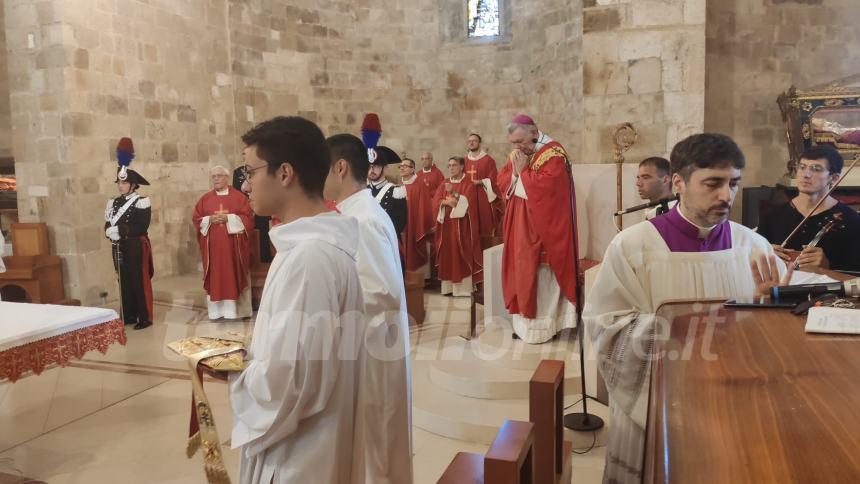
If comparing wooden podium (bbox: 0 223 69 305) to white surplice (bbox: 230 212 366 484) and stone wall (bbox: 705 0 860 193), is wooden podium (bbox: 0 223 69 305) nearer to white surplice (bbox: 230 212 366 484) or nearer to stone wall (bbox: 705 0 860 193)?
white surplice (bbox: 230 212 366 484)

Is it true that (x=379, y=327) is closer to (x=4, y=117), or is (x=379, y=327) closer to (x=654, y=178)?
(x=654, y=178)

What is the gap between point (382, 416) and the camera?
2469 millimetres

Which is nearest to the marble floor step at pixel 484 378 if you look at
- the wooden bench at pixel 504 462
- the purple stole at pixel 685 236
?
the purple stole at pixel 685 236

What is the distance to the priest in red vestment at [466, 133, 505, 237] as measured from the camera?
9.23 metres

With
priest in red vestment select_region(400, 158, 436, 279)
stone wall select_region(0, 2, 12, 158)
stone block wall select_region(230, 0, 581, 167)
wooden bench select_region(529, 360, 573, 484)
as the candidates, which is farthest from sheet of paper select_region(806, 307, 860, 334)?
stone wall select_region(0, 2, 12, 158)

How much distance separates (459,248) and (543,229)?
3311 millimetres

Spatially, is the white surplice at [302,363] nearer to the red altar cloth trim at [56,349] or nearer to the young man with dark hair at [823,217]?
the red altar cloth trim at [56,349]

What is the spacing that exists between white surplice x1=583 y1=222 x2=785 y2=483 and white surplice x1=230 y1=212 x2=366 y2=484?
108cm

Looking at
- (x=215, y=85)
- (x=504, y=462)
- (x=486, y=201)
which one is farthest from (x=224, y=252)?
(x=504, y=462)

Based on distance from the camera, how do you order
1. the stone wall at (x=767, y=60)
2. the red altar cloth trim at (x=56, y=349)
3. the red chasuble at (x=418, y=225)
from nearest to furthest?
the red altar cloth trim at (x=56, y=349) → the stone wall at (x=767, y=60) → the red chasuble at (x=418, y=225)

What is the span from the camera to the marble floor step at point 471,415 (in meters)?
4.22

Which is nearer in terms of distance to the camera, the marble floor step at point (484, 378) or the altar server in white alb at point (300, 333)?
the altar server in white alb at point (300, 333)

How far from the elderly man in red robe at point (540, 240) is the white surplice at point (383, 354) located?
113 inches

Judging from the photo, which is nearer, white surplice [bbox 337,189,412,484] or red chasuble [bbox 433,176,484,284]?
white surplice [bbox 337,189,412,484]
